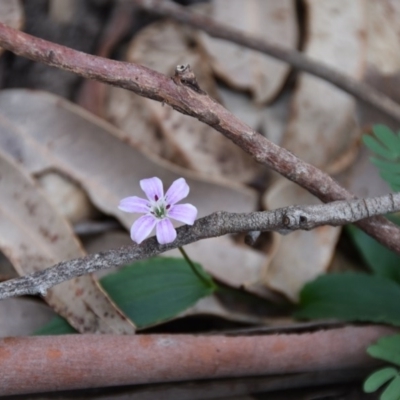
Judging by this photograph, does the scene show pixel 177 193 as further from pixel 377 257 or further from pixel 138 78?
pixel 377 257

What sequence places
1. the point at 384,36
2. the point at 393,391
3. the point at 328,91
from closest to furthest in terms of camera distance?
the point at 393,391 < the point at 328,91 < the point at 384,36

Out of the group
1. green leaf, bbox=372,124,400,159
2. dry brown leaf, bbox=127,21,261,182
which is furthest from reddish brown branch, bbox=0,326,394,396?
dry brown leaf, bbox=127,21,261,182

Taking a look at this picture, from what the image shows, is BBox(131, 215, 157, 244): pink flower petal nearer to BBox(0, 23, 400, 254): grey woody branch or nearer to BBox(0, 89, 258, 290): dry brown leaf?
BBox(0, 23, 400, 254): grey woody branch

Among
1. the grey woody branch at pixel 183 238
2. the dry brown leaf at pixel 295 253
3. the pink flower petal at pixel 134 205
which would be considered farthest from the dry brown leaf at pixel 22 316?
the dry brown leaf at pixel 295 253

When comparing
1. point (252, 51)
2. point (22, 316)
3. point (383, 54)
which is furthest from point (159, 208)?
point (383, 54)

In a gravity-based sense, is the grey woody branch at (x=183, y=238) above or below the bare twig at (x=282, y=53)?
below

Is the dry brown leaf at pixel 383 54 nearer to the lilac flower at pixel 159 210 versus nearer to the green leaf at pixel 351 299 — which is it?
the green leaf at pixel 351 299

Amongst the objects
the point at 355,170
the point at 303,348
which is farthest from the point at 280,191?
the point at 303,348
